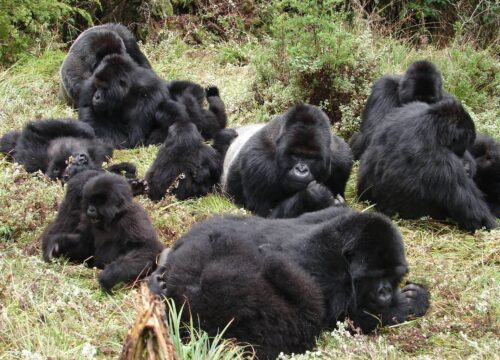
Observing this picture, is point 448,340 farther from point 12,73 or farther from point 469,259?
point 12,73

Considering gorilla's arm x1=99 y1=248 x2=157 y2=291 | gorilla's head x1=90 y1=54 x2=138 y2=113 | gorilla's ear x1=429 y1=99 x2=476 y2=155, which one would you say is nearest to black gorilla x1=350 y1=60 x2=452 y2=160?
gorilla's ear x1=429 y1=99 x2=476 y2=155

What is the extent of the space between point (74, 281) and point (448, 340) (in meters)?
2.74

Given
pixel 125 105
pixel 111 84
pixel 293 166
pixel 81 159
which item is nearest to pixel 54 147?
pixel 81 159

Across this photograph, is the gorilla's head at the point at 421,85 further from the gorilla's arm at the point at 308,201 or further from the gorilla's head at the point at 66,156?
the gorilla's head at the point at 66,156


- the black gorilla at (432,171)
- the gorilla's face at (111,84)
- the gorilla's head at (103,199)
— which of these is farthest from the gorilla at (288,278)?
the gorilla's face at (111,84)

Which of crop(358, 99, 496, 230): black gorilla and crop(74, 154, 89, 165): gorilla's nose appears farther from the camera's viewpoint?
crop(74, 154, 89, 165): gorilla's nose

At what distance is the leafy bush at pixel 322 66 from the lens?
916 centimetres

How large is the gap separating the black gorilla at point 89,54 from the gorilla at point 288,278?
529cm

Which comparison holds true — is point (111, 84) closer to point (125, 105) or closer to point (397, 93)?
point (125, 105)

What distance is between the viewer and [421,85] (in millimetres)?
8172

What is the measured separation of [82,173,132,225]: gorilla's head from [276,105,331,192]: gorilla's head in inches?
65.4

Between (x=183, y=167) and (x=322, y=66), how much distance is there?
2.67 metres

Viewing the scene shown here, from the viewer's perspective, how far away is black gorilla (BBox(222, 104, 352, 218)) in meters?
6.64

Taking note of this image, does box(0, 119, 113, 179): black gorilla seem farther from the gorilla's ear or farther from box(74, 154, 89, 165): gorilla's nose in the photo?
the gorilla's ear
